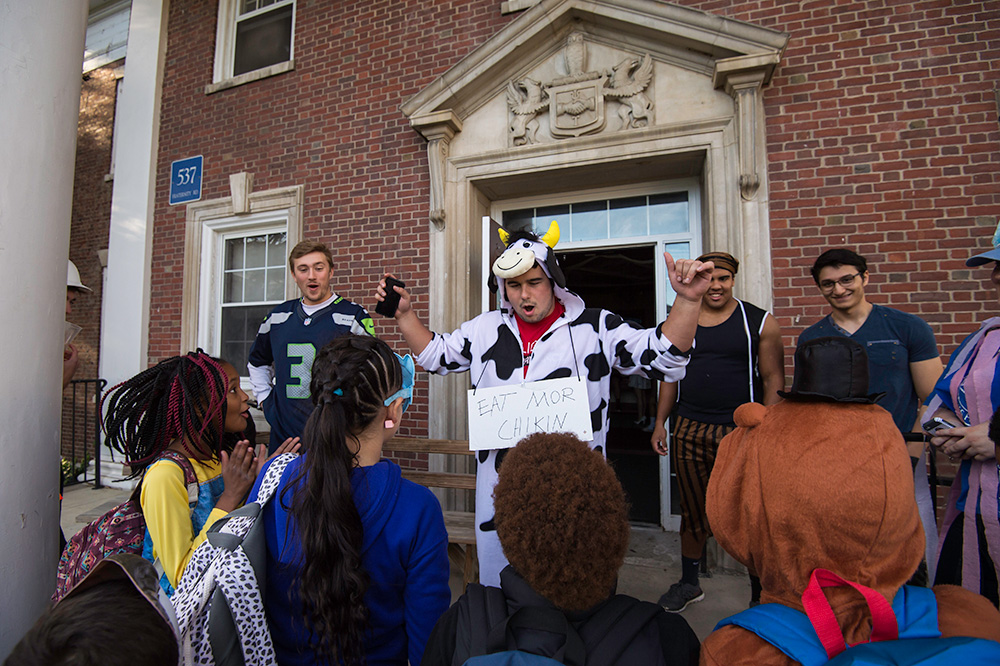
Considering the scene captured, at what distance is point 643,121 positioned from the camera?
13.4ft

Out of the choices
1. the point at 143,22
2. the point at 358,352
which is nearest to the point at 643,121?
the point at 358,352

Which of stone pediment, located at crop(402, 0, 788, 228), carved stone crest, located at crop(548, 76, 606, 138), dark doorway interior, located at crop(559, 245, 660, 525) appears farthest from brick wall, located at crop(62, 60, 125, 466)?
carved stone crest, located at crop(548, 76, 606, 138)

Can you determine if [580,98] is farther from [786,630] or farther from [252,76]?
[786,630]

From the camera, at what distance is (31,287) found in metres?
1.91

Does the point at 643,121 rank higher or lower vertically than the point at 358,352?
higher

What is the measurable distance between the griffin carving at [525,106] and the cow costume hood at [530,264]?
237 cm

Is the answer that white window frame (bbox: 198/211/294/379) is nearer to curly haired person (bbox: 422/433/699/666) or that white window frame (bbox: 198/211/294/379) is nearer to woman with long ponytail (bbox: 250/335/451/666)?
woman with long ponytail (bbox: 250/335/451/666)

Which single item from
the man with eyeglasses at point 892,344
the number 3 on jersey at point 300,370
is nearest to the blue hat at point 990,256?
the man with eyeglasses at point 892,344

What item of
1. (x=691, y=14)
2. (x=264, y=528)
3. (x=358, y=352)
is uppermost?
(x=691, y=14)

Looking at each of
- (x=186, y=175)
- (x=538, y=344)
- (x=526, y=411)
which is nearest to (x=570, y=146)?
(x=538, y=344)

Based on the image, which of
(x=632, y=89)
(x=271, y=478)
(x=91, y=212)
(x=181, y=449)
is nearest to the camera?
(x=271, y=478)

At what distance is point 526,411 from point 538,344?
0.29 meters

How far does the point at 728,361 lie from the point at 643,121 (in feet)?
7.20

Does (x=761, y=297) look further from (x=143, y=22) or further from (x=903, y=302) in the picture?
(x=143, y=22)
